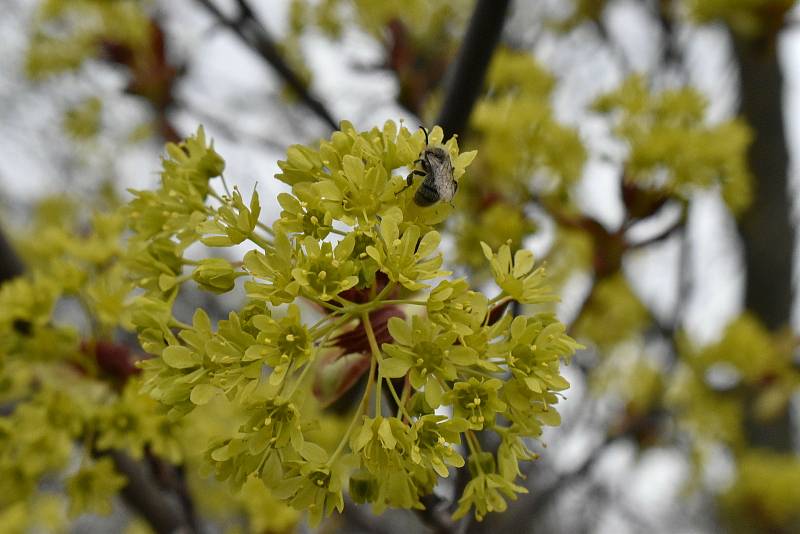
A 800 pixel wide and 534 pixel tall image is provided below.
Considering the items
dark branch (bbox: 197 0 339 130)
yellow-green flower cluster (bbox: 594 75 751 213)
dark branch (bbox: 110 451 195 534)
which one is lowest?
dark branch (bbox: 110 451 195 534)

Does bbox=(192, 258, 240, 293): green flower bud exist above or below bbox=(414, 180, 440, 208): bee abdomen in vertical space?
below

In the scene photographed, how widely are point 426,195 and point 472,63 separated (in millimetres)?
635

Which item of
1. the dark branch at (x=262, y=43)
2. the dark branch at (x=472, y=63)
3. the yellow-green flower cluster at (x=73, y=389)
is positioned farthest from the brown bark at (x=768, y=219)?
the yellow-green flower cluster at (x=73, y=389)

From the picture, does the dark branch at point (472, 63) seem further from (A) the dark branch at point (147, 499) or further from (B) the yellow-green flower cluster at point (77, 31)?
(B) the yellow-green flower cluster at point (77, 31)

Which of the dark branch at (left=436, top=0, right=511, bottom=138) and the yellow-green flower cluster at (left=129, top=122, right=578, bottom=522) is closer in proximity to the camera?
the yellow-green flower cluster at (left=129, top=122, right=578, bottom=522)

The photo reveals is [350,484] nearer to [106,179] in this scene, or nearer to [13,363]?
[13,363]

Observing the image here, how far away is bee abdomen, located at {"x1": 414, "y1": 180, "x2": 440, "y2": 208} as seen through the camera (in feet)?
3.36

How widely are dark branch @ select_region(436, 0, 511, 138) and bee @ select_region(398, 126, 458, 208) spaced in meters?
0.51

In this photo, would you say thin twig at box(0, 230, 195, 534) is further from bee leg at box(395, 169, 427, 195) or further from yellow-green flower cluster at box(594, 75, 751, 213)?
yellow-green flower cluster at box(594, 75, 751, 213)

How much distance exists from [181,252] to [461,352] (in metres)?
0.57

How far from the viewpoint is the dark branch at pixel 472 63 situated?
1.46 metres

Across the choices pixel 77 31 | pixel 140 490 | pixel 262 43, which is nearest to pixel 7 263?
pixel 140 490

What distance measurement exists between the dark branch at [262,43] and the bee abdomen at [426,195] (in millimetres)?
1090

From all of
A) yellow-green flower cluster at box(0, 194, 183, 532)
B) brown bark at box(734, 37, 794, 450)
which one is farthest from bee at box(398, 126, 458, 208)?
brown bark at box(734, 37, 794, 450)
